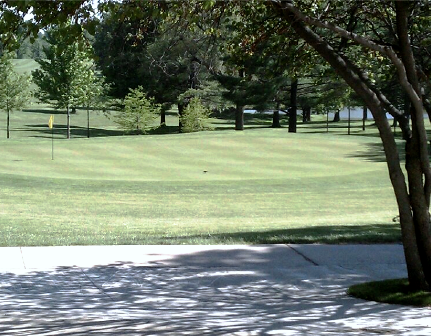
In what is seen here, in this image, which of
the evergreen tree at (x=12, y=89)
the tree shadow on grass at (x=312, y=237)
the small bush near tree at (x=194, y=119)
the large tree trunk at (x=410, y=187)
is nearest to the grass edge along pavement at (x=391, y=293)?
the large tree trunk at (x=410, y=187)

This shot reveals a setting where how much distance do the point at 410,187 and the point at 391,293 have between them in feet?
3.71

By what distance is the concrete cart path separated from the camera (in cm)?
626

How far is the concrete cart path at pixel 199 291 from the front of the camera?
20.5ft

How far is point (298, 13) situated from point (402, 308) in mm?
3097

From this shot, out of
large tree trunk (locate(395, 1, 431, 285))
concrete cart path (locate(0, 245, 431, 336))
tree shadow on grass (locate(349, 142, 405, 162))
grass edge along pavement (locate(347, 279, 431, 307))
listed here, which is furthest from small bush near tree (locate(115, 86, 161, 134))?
large tree trunk (locate(395, 1, 431, 285))

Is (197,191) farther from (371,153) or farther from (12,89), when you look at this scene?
(12,89)

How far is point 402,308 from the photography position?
7051mm

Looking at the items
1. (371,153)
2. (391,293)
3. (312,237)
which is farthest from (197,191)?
(391,293)

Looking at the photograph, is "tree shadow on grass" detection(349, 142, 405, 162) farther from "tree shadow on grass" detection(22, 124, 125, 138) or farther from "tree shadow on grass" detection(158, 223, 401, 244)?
"tree shadow on grass" detection(22, 124, 125, 138)

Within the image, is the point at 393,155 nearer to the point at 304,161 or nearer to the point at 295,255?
the point at 295,255

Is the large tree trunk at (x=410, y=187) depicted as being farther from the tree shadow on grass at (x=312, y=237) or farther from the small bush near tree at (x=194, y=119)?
the small bush near tree at (x=194, y=119)

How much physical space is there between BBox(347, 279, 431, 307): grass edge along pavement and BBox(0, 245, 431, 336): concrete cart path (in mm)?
169

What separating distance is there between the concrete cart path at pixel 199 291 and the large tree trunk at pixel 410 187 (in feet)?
2.19

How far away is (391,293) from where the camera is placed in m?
7.49
